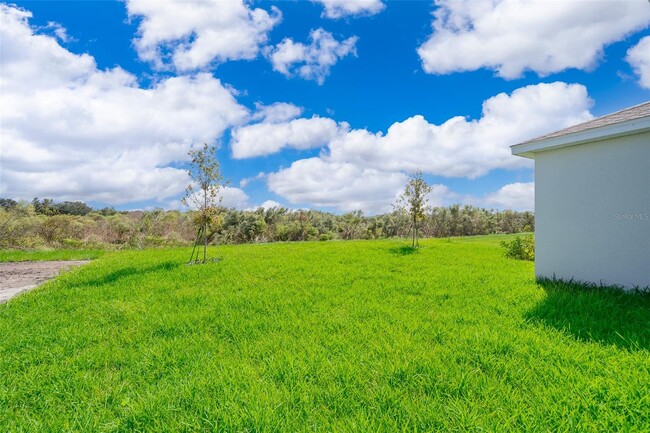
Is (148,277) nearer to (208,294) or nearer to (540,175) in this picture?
(208,294)

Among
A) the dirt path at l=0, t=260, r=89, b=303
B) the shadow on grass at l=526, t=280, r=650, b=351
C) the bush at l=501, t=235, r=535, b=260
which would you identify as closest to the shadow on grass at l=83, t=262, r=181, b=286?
the dirt path at l=0, t=260, r=89, b=303

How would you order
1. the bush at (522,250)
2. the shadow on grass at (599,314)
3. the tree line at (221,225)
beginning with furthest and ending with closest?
the tree line at (221,225), the bush at (522,250), the shadow on grass at (599,314)

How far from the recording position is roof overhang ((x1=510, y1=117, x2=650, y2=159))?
529 cm

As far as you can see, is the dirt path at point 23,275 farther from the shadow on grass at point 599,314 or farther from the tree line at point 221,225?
the shadow on grass at point 599,314

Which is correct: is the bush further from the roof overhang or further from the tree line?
the roof overhang

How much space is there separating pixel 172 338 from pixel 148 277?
13.7 feet

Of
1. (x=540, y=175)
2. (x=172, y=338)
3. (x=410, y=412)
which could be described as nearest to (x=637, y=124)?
(x=540, y=175)

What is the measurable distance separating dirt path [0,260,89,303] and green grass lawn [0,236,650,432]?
1.54 m

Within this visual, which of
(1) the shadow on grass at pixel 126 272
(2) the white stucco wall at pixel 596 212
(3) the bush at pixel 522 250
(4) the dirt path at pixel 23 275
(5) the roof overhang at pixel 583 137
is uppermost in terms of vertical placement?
(5) the roof overhang at pixel 583 137

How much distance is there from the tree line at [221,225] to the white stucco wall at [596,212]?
253 inches

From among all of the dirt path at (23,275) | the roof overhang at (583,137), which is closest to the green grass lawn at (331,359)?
the dirt path at (23,275)

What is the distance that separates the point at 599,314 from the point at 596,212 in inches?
88.5

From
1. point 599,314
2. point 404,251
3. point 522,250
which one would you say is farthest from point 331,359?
point 522,250

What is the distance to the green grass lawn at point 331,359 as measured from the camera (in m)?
2.55
